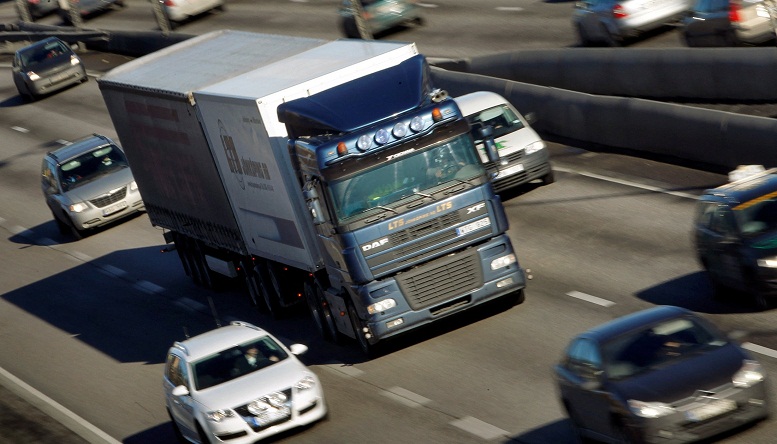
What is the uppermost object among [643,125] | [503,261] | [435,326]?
[503,261]

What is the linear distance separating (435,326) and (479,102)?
802 centimetres

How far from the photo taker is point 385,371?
18.5 m

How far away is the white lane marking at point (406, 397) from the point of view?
16844mm

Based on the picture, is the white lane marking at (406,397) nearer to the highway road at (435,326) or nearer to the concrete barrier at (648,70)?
the highway road at (435,326)

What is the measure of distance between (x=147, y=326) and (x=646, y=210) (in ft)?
28.8

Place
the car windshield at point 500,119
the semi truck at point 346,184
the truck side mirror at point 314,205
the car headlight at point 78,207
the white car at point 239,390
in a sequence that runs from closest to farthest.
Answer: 1. the white car at point 239,390
2. the semi truck at point 346,184
3. the truck side mirror at point 314,205
4. the car windshield at point 500,119
5. the car headlight at point 78,207

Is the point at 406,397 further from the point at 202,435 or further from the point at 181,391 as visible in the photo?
the point at 181,391

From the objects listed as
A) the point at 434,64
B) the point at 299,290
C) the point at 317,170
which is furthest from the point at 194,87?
the point at 434,64

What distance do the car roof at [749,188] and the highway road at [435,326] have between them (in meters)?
1.32

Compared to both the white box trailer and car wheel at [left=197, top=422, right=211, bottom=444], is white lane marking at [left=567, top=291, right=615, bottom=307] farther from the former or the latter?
car wheel at [left=197, top=422, right=211, bottom=444]

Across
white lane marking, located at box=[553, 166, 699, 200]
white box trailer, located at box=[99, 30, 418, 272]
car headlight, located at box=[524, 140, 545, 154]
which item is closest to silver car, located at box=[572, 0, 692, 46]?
white lane marking, located at box=[553, 166, 699, 200]

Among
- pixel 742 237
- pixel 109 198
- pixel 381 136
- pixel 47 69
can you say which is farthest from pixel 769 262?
pixel 47 69

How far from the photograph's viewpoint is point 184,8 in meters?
52.6

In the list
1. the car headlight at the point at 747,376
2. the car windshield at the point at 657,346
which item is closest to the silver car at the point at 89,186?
the car windshield at the point at 657,346
